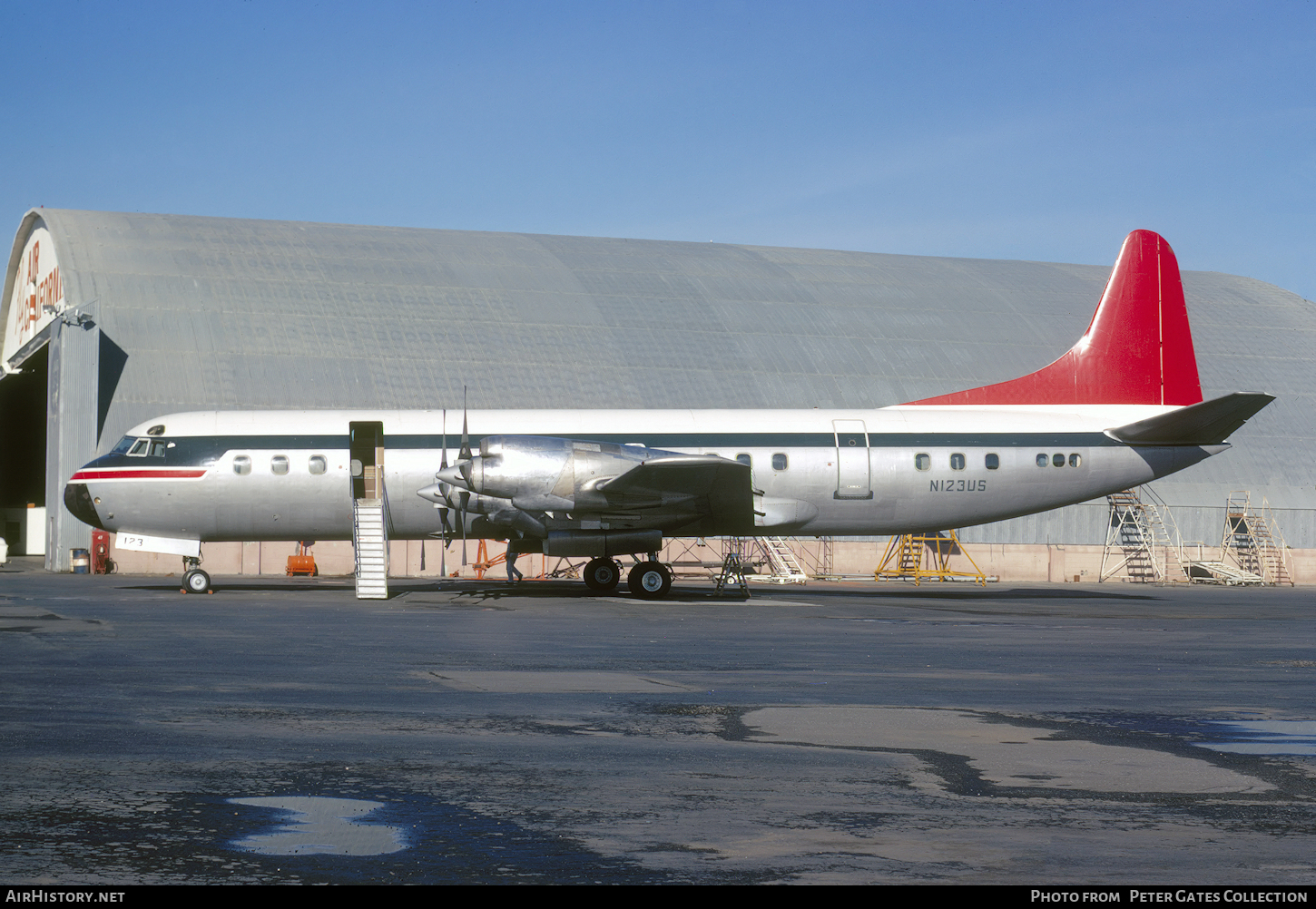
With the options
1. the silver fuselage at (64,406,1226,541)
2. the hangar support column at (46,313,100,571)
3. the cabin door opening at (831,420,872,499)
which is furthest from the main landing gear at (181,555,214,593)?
the hangar support column at (46,313,100,571)

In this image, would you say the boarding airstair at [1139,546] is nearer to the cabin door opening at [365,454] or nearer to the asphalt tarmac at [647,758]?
the cabin door opening at [365,454]

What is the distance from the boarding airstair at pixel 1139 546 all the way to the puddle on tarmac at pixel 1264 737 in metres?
37.2

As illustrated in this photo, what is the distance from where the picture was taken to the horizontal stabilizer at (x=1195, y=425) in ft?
90.3

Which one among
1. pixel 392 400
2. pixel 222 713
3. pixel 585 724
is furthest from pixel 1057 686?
pixel 392 400

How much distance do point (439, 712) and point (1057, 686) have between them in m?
6.21

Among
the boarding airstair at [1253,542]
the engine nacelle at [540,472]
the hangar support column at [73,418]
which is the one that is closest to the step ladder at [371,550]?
the engine nacelle at [540,472]

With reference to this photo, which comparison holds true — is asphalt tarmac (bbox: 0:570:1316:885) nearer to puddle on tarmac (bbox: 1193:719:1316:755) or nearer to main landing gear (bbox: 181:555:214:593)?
puddle on tarmac (bbox: 1193:719:1316:755)

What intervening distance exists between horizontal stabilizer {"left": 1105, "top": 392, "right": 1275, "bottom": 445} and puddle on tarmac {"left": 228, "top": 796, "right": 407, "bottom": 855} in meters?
25.2

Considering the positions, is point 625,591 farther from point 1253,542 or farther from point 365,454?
point 1253,542

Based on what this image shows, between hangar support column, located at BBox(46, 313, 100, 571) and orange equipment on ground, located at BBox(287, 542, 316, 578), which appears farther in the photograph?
hangar support column, located at BBox(46, 313, 100, 571)

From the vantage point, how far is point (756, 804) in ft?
21.7

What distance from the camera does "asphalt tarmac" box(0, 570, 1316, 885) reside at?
17.9 feet

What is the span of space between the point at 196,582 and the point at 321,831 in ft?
77.5
